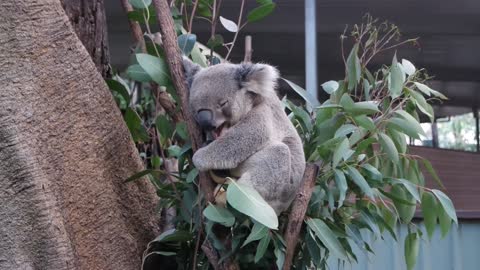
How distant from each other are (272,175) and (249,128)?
19cm

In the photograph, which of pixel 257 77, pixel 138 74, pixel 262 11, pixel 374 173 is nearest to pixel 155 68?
pixel 138 74

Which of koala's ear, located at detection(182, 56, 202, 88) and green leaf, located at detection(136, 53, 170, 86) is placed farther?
koala's ear, located at detection(182, 56, 202, 88)

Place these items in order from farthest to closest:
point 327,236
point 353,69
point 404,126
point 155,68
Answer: point 353,69
point 404,126
point 155,68
point 327,236

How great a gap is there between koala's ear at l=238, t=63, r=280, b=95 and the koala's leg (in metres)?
0.22

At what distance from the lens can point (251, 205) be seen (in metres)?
2.12

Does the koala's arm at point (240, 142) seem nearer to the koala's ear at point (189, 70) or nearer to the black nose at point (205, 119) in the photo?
the black nose at point (205, 119)

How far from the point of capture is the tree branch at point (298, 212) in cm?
230

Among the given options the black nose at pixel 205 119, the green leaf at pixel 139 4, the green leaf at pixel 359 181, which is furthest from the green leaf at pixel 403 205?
the green leaf at pixel 139 4

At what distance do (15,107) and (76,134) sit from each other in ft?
0.79

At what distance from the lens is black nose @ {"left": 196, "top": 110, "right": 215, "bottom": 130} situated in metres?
2.50

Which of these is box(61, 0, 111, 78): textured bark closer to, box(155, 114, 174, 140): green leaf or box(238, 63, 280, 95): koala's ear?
box(155, 114, 174, 140): green leaf

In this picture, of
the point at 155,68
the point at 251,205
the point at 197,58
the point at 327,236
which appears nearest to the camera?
the point at 251,205

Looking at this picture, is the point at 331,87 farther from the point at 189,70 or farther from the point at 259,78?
the point at 189,70

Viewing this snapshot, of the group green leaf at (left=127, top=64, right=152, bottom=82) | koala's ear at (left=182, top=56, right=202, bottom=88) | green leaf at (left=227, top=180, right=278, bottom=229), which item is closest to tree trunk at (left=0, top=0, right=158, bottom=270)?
green leaf at (left=127, top=64, right=152, bottom=82)
